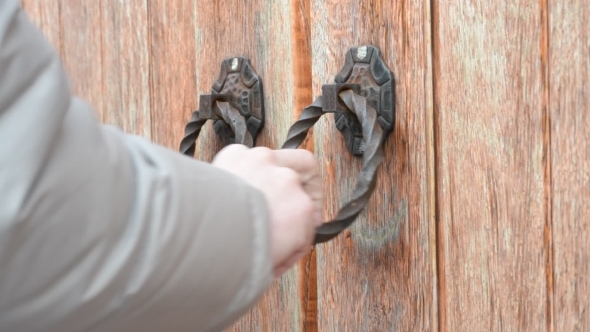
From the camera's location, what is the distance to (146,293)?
52cm

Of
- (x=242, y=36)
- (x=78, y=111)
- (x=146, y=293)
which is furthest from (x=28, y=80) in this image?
(x=242, y=36)

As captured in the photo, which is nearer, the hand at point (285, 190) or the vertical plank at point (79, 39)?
the hand at point (285, 190)

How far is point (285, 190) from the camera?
64 centimetres

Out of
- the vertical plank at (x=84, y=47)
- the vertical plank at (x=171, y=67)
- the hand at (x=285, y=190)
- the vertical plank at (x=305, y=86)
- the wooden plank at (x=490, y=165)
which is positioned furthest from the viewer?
the vertical plank at (x=84, y=47)

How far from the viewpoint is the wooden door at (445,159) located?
701mm

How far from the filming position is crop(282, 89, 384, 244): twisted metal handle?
734mm

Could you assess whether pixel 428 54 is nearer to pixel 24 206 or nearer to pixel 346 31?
pixel 346 31

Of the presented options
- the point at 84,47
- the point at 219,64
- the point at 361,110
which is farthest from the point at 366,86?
the point at 84,47

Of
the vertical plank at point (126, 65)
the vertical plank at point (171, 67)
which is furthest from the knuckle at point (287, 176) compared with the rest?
the vertical plank at point (126, 65)

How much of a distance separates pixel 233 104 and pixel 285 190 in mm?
393

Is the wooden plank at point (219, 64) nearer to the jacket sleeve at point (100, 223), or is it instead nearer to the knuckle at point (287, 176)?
the knuckle at point (287, 176)

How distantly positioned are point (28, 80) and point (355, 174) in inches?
18.1

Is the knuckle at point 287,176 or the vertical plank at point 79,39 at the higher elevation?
the vertical plank at point 79,39

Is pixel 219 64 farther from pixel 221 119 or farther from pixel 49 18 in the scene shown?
pixel 49 18
